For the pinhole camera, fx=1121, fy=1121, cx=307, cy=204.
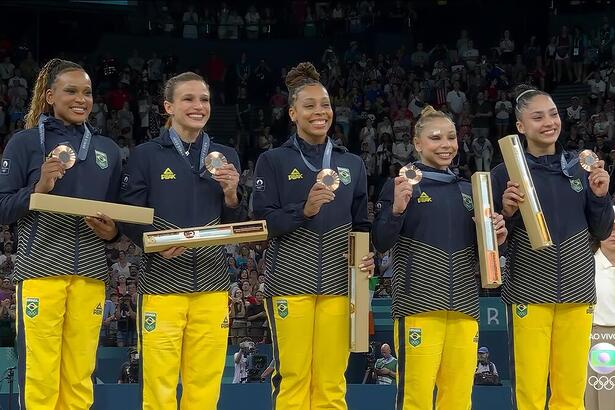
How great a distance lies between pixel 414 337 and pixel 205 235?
1.29 m

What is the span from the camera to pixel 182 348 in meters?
6.06

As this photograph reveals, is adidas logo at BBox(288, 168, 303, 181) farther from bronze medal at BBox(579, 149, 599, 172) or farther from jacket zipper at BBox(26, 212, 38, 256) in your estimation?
bronze medal at BBox(579, 149, 599, 172)

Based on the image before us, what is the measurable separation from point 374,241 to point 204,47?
17711 mm

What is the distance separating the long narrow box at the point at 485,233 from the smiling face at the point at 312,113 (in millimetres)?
919

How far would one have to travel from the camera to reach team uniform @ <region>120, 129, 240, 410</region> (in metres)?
5.96

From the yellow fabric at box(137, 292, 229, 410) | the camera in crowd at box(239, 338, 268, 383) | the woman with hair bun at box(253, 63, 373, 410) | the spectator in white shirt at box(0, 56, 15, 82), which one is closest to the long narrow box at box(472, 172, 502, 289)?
the woman with hair bun at box(253, 63, 373, 410)

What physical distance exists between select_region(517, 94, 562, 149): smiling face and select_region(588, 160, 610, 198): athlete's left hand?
0.35m

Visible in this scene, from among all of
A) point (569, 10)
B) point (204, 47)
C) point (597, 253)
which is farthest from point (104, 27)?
point (597, 253)

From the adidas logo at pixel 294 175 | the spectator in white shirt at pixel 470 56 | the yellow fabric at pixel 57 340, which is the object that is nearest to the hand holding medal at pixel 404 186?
the adidas logo at pixel 294 175

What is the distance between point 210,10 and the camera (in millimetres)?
24141

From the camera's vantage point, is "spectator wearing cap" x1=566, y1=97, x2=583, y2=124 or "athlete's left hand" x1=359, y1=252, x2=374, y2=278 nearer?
"athlete's left hand" x1=359, y1=252, x2=374, y2=278

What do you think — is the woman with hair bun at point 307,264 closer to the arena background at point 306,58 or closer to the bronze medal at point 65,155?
the bronze medal at point 65,155

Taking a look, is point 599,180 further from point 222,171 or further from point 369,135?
point 369,135

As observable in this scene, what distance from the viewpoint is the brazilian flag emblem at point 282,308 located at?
20.3 feet
